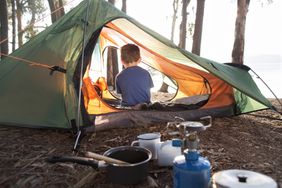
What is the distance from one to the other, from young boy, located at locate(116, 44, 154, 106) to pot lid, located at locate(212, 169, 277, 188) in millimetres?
2278

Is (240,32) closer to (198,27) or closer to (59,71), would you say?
(198,27)

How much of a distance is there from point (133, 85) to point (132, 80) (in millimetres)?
60

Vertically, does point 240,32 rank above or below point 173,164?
above

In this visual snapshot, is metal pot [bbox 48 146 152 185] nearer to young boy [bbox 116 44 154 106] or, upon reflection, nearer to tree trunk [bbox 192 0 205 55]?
young boy [bbox 116 44 154 106]

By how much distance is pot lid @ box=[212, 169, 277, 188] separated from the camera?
5.17 feet

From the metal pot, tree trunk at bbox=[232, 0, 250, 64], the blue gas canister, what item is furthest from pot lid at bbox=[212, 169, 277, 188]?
tree trunk at bbox=[232, 0, 250, 64]

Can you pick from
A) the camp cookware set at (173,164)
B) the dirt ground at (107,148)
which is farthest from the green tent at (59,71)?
the camp cookware set at (173,164)

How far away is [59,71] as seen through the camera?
137 inches

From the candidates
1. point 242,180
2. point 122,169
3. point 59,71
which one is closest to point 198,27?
point 59,71

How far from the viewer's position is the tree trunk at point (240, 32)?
298 inches

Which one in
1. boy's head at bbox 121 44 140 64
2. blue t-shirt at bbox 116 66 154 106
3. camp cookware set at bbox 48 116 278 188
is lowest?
camp cookware set at bbox 48 116 278 188

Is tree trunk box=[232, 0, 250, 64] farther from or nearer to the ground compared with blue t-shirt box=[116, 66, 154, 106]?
farther from the ground

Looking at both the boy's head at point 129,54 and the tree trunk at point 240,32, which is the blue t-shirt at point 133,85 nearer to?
the boy's head at point 129,54

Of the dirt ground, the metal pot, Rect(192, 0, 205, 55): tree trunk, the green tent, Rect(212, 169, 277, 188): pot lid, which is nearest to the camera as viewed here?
Rect(212, 169, 277, 188): pot lid
